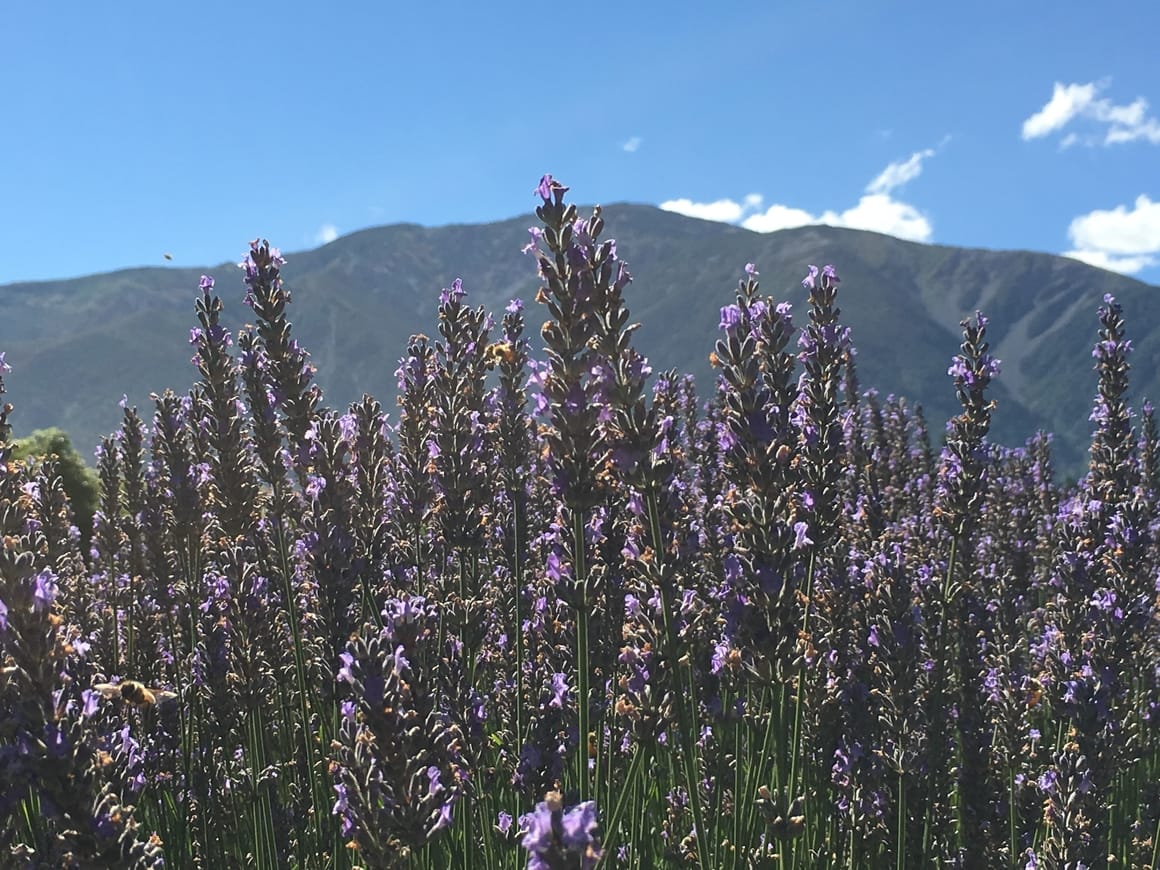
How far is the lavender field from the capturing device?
232 cm

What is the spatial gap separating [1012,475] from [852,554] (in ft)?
28.4

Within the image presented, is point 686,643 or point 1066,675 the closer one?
point 686,643

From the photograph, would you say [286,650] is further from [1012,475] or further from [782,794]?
[1012,475]

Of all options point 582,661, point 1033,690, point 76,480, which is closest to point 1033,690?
point 1033,690

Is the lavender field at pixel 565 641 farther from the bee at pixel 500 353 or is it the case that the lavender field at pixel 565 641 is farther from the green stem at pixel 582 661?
the bee at pixel 500 353

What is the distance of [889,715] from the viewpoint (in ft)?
13.6

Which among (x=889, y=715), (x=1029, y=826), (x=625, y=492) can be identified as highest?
(x=625, y=492)

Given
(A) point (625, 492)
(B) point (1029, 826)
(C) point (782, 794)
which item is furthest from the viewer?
(B) point (1029, 826)

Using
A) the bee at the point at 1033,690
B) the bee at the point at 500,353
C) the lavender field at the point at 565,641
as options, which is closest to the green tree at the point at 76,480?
the lavender field at the point at 565,641

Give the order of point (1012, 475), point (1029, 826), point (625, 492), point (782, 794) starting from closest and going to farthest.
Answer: point (782, 794) → point (625, 492) → point (1029, 826) → point (1012, 475)

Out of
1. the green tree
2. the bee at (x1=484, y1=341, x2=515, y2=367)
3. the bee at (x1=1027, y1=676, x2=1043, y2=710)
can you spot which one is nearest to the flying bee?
the bee at (x1=1027, y1=676, x2=1043, y2=710)

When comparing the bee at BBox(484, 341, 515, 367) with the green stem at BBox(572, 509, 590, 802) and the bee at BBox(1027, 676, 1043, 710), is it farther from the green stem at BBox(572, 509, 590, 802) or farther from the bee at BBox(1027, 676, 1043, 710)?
the bee at BBox(1027, 676, 1043, 710)

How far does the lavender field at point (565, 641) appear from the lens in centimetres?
232

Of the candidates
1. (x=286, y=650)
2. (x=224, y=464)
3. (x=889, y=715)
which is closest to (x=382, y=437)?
(x=224, y=464)
